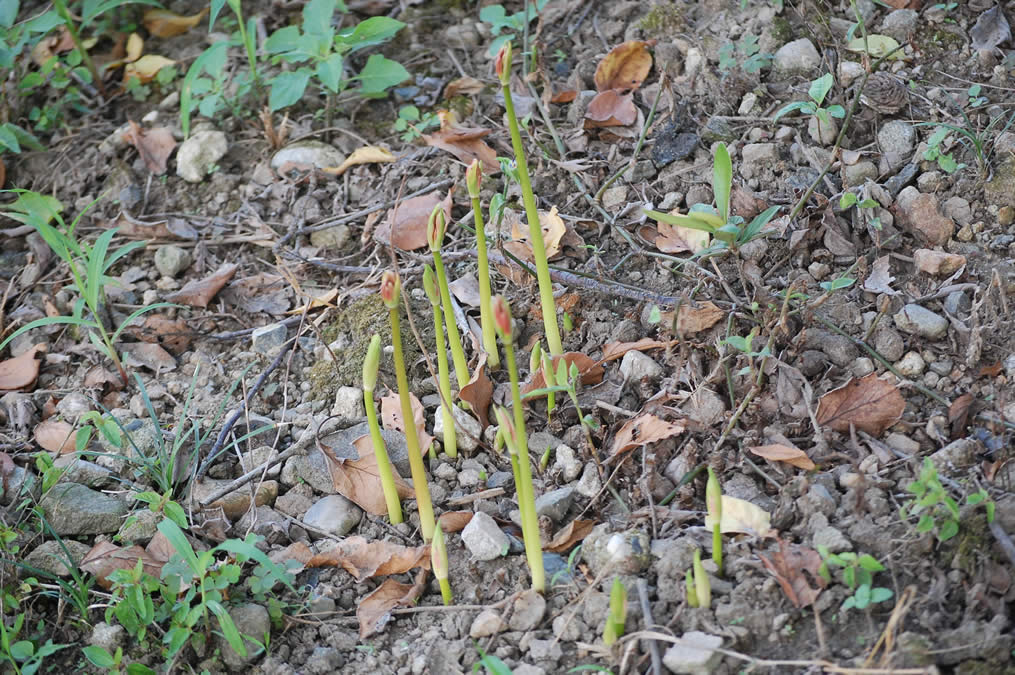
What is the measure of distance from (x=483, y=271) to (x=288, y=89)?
3.70 feet

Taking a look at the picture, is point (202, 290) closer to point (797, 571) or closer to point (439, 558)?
point (439, 558)

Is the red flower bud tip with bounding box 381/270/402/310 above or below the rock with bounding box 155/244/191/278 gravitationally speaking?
above

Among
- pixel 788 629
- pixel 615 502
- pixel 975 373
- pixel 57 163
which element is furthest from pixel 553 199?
pixel 57 163

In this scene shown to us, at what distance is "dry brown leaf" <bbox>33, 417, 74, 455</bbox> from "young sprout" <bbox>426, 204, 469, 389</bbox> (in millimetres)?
998

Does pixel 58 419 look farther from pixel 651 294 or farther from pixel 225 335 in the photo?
pixel 651 294

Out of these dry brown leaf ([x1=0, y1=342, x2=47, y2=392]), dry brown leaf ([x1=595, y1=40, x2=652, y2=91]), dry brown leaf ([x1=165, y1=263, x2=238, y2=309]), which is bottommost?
dry brown leaf ([x1=0, y1=342, x2=47, y2=392])

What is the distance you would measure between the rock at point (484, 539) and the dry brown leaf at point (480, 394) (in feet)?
1.01

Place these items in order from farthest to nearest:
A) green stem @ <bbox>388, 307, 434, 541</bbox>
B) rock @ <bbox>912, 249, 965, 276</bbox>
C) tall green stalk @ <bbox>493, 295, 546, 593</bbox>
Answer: rock @ <bbox>912, 249, 965, 276</bbox>
green stem @ <bbox>388, 307, 434, 541</bbox>
tall green stalk @ <bbox>493, 295, 546, 593</bbox>

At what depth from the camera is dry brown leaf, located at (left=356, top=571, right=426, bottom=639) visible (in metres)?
1.79

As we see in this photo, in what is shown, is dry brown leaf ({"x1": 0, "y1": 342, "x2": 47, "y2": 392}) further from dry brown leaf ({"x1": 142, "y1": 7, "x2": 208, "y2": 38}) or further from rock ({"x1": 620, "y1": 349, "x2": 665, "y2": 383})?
rock ({"x1": 620, "y1": 349, "x2": 665, "y2": 383})

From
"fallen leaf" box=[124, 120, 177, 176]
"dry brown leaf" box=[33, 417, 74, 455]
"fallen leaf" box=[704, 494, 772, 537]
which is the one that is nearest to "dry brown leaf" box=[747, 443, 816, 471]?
"fallen leaf" box=[704, 494, 772, 537]

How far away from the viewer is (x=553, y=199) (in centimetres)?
259

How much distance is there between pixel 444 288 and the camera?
1980mm

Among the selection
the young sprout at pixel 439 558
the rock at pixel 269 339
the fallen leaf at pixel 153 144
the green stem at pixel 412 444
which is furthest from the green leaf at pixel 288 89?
the young sprout at pixel 439 558
